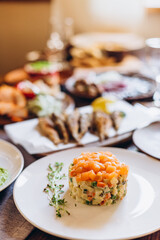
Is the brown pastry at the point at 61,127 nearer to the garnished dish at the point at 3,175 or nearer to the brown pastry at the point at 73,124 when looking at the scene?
the brown pastry at the point at 73,124

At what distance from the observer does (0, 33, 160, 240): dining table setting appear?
110 cm

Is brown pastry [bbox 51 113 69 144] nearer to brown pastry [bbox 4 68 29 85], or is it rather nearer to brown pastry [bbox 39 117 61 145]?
brown pastry [bbox 39 117 61 145]

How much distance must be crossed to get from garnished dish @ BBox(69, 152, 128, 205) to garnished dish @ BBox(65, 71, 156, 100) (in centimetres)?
117

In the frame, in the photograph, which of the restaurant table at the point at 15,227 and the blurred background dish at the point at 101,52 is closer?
the restaurant table at the point at 15,227

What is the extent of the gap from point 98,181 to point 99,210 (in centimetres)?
12

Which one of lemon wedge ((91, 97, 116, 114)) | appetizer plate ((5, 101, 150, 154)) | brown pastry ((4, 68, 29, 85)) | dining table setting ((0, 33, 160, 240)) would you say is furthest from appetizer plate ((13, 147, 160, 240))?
brown pastry ((4, 68, 29, 85))

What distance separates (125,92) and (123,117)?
0.47 metres

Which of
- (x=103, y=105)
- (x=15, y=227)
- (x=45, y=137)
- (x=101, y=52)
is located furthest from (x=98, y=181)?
(x=101, y=52)

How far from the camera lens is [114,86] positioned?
2453 mm

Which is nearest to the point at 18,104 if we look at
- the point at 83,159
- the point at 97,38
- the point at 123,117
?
the point at 123,117

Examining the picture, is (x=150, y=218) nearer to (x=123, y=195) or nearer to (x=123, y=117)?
(x=123, y=195)

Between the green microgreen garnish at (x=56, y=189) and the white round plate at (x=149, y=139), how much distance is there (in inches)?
17.6

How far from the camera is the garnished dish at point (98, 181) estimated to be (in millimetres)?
1139

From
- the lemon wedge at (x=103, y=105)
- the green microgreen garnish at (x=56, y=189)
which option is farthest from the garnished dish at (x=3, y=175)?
the lemon wedge at (x=103, y=105)
